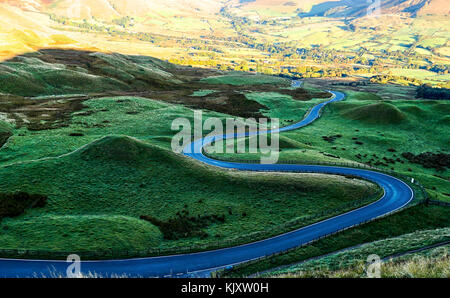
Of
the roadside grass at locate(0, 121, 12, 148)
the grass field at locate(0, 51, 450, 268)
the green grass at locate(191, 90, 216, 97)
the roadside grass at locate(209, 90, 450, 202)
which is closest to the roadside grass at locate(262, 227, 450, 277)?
the grass field at locate(0, 51, 450, 268)

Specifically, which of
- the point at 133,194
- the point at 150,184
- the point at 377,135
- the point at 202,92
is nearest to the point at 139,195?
the point at 133,194

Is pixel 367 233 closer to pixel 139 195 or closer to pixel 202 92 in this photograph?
pixel 139 195

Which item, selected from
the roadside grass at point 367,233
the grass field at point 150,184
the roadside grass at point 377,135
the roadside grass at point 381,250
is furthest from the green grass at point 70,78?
the roadside grass at point 381,250

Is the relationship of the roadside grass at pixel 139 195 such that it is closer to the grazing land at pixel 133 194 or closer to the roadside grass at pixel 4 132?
the grazing land at pixel 133 194

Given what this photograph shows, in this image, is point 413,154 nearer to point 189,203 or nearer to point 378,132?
point 378,132
